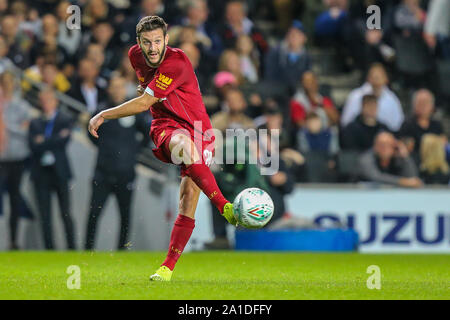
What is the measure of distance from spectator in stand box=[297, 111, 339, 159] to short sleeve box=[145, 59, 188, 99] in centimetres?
665

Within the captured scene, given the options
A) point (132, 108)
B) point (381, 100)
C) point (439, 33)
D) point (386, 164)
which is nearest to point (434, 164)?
point (386, 164)

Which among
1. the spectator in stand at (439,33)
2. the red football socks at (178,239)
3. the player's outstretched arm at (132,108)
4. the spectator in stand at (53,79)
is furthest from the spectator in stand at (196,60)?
the player's outstretched arm at (132,108)

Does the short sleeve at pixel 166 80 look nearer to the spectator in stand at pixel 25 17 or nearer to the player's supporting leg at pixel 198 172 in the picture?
the player's supporting leg at pixel 198 172

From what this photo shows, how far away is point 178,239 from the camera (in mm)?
7668

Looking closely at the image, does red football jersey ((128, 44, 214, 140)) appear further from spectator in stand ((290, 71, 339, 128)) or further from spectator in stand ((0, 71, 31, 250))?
spectator in stand ((290, 71, 339, 128))

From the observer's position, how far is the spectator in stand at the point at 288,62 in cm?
1531

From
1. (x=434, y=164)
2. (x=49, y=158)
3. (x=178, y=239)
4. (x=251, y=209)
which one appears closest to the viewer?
(x=251, y=209)

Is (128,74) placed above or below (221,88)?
above

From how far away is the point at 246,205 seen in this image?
713cm

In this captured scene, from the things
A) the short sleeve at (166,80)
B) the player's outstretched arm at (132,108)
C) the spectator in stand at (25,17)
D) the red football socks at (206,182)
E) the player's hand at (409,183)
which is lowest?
the player's hand at (409,183)

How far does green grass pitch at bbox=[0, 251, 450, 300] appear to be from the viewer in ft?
21.5

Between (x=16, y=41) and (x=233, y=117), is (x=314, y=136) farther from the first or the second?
(x=16, y=41)

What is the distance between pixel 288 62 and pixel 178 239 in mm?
8078

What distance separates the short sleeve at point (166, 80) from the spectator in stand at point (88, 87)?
6.35 meters
